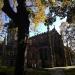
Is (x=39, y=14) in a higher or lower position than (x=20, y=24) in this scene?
higher

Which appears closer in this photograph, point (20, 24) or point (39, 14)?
point (20, 24)

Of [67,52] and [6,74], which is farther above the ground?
[67,52]

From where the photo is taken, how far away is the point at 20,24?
65.3 ft

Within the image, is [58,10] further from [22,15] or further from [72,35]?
[72,35]

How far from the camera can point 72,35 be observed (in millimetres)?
59906

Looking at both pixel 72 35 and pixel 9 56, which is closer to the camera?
pixel 72 35

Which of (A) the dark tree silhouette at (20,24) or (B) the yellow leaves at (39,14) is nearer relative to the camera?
(A) the dark tree silhouette at (20,24)

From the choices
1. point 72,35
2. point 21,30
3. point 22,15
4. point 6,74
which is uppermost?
point 72,35

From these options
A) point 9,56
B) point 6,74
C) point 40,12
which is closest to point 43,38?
point 9,56

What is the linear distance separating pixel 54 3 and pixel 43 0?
A: 44.2 inches

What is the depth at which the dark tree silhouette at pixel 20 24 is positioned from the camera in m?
19.3

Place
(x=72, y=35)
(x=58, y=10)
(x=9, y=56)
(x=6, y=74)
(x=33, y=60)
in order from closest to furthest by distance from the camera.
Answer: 1. (x=58, y=10)
2. (x=6, y=74)
3. (x=33, y=60)
4. (x=72, y=35)
5. (x=9, y=56)

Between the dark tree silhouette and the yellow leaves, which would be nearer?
the dark tree silhouette

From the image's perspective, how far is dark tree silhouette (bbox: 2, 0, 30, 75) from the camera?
19297 mm
